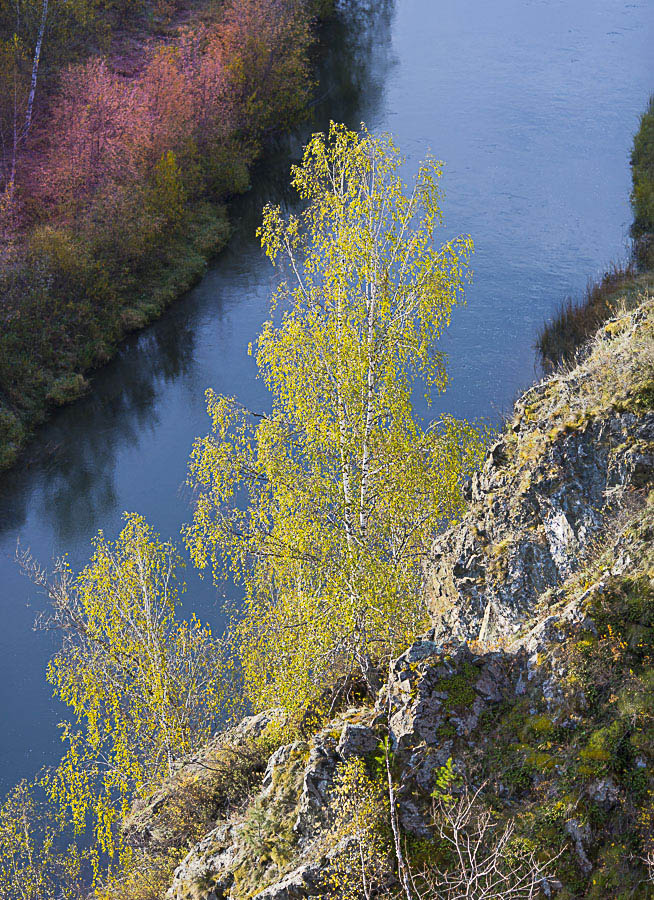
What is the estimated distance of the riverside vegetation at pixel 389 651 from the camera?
11406mm

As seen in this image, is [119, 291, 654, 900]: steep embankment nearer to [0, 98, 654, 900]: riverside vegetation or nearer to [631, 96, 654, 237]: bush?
[0, 98, 654, 900]: riverside vegetation

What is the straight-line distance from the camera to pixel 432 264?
18844 millimetres

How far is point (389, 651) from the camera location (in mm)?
17312

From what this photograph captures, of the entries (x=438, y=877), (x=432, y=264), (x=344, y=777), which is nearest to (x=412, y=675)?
(x=344, y=777)

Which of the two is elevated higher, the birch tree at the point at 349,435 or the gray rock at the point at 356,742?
the birch tree at the point at 349,435

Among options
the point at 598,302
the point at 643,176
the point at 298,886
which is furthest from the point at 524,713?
the point at 643,176

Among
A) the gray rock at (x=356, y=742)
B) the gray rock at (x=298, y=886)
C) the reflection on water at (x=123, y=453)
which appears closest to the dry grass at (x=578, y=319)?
the reflection on water at (x=123, y=453)

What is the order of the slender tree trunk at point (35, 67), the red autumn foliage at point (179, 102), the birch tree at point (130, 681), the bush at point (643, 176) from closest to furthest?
the birch tree at point (130, 681)
the bush at point (643, 176)
the red autumn foliage at point (179, 102)
the slender tree trunk at point (35, 67)

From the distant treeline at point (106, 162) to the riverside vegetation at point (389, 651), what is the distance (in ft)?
66.8

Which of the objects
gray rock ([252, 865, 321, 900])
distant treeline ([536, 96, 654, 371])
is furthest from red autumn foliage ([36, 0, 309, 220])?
gray rock ([252, 865, 321, 900])

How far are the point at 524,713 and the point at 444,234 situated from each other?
37481 millimetres

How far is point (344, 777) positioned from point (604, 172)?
1842 inches

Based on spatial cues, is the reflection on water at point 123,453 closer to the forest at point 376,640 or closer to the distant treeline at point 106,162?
the forest at point 376,640

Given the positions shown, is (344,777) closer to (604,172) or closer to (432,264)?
(432,264)
